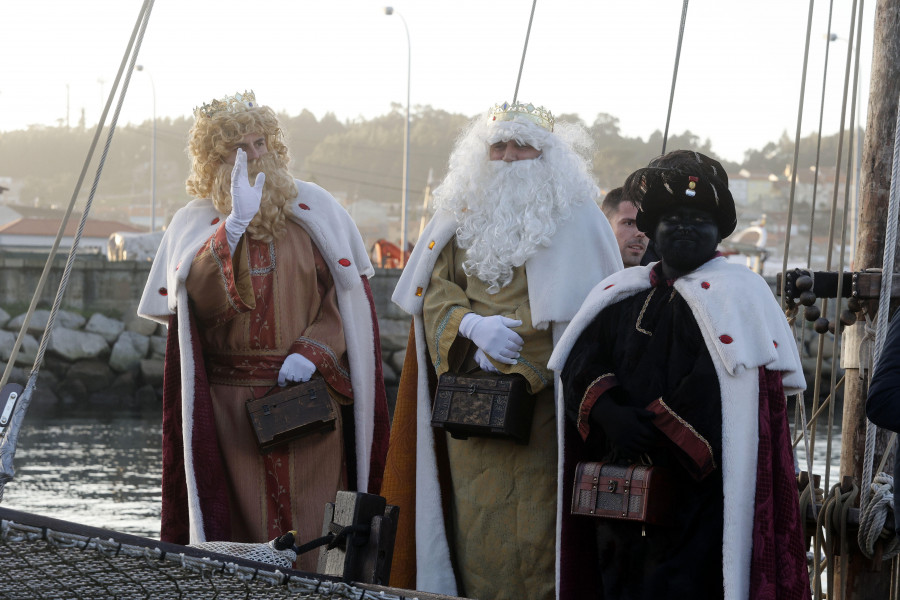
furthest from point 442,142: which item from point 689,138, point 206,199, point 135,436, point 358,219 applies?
point 206,199

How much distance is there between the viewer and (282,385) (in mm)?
4180

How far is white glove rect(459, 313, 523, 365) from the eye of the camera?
3643 millimetres

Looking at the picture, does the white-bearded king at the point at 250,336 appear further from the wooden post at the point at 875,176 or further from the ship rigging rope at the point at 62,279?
the wooden post at the point at 875,176

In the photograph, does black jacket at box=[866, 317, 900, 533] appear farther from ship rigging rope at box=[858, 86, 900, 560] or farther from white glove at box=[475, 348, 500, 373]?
white glove at box=[475, 348, 500, 373]

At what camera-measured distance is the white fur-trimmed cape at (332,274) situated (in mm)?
4316

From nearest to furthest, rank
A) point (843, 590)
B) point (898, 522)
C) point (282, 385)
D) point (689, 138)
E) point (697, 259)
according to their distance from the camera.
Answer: point (898, 522) < point (697, 259) < point (843, 590) < point (282, 385) < point (689, 138)

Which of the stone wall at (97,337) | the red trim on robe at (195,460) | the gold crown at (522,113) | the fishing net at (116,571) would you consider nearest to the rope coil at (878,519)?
the gold crown at (522,113)

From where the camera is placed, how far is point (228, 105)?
421 cm

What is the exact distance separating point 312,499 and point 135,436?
38.5 feet

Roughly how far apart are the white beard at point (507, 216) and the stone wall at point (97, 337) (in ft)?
53.4

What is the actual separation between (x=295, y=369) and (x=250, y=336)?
0.22 metres

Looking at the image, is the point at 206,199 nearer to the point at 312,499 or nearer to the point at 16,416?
the point at 312,499

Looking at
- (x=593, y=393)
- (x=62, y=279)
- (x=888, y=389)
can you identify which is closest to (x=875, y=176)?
(x=593, y=393)

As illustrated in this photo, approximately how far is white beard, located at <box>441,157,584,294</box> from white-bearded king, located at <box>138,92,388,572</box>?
651 mm
